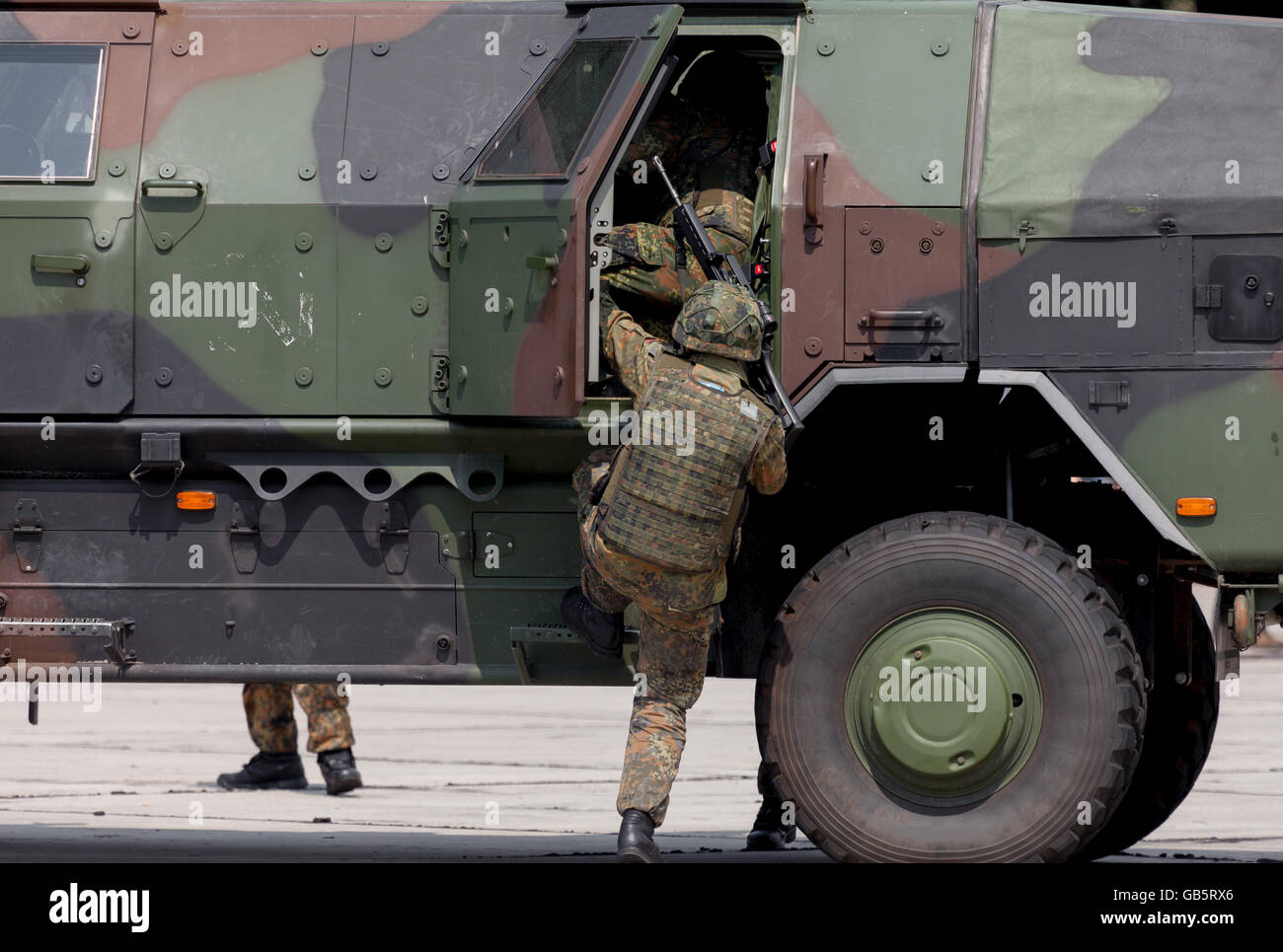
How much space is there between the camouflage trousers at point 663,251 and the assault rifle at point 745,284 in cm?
10

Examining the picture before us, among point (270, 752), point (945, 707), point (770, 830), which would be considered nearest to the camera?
point (945, 707)

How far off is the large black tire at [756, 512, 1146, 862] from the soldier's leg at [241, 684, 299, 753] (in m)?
4.10

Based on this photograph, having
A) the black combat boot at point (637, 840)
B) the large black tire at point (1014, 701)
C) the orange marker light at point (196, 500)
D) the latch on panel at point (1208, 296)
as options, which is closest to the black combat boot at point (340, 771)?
the orange marker light at point (196, 500)

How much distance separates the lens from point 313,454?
571cm

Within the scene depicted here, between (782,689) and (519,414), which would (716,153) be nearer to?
(519,414)

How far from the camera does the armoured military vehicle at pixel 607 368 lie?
535cm

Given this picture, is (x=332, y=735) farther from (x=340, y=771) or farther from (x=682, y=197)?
(x=682, y=197)

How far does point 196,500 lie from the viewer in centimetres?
574

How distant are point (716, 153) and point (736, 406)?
1.20 meters

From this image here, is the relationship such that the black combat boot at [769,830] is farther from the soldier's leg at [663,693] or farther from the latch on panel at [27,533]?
the latch on panel at [27,533]

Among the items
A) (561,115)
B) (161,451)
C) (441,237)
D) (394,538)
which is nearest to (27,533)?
(161,451)

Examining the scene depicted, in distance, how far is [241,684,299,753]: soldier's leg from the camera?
902 centimetres

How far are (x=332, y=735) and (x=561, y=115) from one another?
4244 mm
